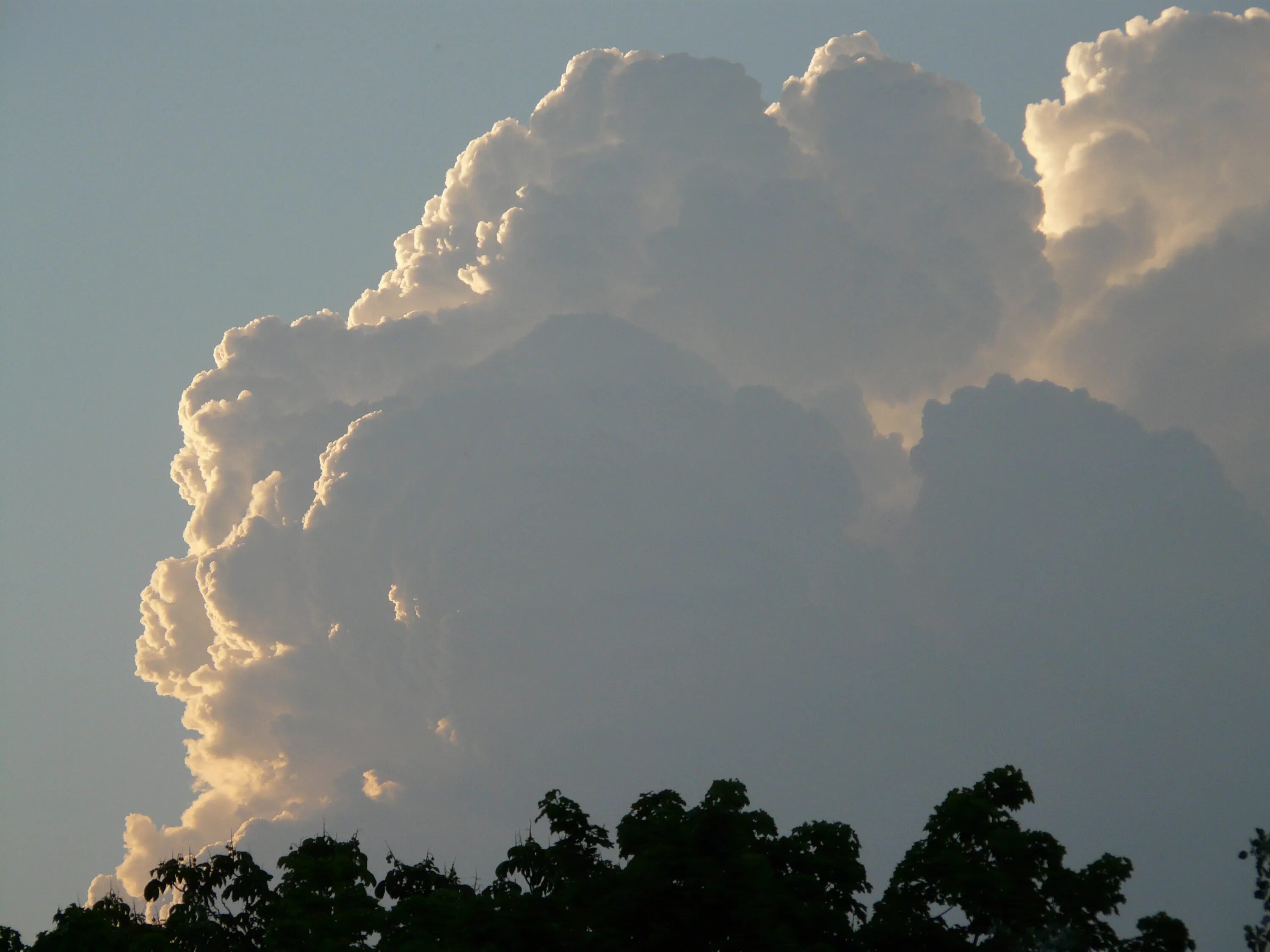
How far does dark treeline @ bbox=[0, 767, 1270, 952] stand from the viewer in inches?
1342

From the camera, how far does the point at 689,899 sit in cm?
3403

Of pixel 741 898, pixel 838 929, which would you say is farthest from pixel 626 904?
pixel 838 929

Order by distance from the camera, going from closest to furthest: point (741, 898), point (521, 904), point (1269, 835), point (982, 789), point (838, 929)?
point (1269, 835), point (741, 898), point (521, 904), point (838, 929), point (982, 789)

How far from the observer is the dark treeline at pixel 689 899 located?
34094mm

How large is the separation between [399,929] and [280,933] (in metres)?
3.39

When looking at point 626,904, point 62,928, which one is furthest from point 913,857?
point 62,928

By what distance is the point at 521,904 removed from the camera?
119 feet

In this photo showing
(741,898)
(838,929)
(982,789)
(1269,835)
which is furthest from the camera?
(982,789)

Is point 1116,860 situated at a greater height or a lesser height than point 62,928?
greater

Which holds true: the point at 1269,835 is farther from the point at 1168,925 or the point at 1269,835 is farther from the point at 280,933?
the point at 280,933

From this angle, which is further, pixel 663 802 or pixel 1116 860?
pixel 663 802

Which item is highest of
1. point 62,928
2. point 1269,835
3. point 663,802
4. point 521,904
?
point 663,802

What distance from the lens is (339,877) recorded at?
40.6 meters

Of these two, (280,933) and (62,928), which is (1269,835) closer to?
(280,933)
